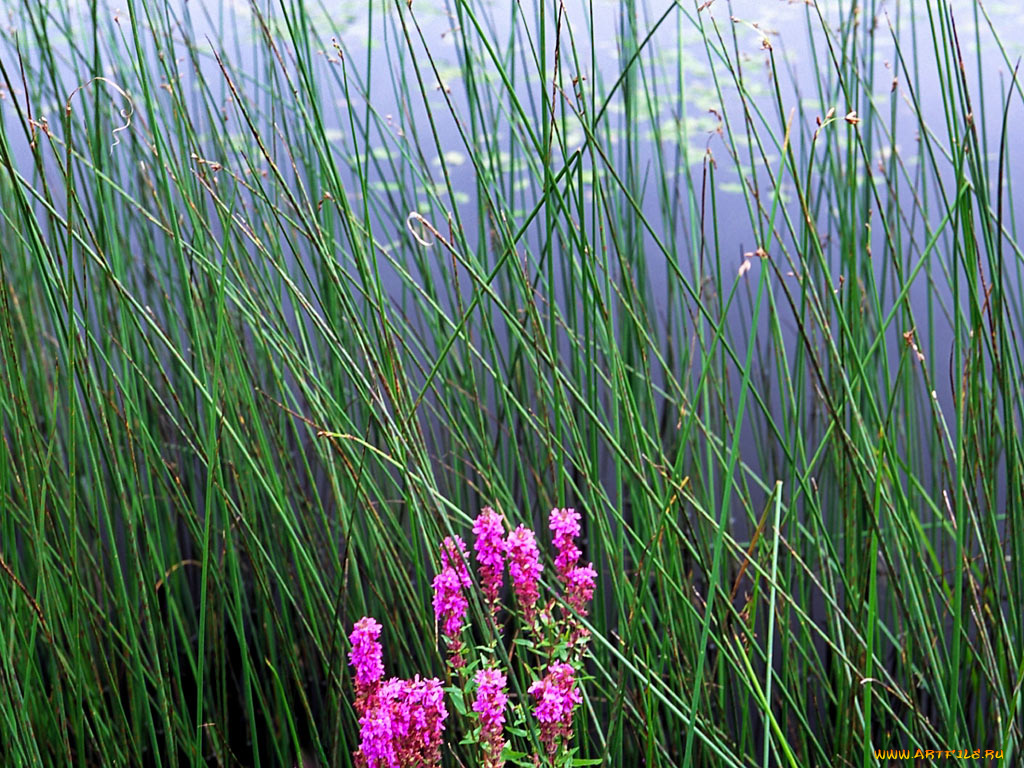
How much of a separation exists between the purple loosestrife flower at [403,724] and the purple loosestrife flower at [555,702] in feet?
0.31

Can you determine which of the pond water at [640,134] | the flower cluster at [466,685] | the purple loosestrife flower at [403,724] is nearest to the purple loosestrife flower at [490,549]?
the flower cluster at [466,685]

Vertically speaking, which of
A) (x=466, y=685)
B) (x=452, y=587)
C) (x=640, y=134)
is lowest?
(x=466, y=685)

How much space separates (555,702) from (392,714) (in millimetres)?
150

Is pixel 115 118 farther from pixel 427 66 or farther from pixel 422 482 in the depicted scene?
pixel 427 66

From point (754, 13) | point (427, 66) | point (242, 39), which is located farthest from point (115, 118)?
point (242, 39)

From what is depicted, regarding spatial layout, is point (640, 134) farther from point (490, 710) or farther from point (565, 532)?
point (490, 710)

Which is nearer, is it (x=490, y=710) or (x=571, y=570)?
(x=490, y=710)

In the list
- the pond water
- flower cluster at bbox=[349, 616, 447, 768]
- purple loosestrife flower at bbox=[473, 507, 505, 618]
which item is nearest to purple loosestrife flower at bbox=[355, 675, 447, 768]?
flower cluster at bbox=[349, 616, 447, 768]

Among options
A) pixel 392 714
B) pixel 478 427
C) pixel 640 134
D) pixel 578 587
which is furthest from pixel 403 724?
pixel 640 134

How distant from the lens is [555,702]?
86 cm

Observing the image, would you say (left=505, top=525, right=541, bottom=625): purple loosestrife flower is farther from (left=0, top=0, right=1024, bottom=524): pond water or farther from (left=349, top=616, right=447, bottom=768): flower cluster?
(left=0, top=0, right=1024, bottom=524): pond water

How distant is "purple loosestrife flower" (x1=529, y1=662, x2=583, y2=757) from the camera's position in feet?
2.84

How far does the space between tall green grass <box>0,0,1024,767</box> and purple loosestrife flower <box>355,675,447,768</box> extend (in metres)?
0.11

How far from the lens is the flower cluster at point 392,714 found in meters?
0.85
